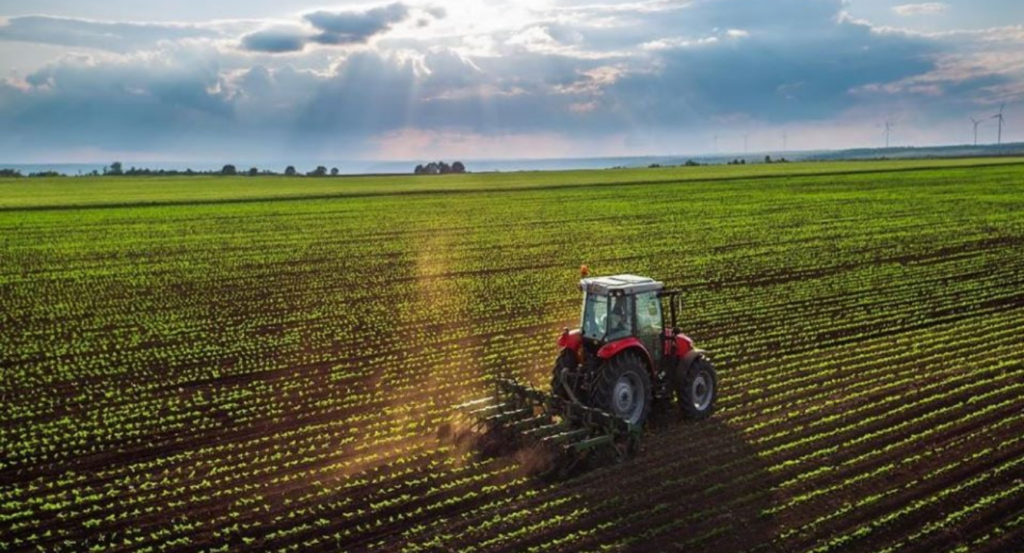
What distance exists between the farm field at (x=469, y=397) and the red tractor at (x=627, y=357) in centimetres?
73

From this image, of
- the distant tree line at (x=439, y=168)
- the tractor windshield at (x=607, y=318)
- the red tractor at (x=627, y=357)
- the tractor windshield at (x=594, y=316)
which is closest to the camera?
the red tractor at (x=627, y=357)

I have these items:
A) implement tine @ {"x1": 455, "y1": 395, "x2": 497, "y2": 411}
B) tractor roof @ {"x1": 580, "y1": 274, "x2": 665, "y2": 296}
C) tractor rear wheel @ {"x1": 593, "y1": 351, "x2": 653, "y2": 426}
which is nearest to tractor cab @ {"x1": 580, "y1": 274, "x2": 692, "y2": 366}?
tractor roof @ {"x1": 580, "y1": 274, "x2": 665, "y2": 296}

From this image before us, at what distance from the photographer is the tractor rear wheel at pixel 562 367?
13844 millimetres

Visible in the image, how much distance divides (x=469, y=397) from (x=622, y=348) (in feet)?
14.1

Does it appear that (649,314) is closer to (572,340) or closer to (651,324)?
(651,324)

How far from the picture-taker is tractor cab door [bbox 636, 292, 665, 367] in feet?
45.9

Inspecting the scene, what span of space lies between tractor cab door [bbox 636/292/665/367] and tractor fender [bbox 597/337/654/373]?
7.8 inches

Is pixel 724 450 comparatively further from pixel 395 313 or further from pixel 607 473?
pixel 395 313

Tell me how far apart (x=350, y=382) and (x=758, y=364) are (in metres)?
Result: 8.69

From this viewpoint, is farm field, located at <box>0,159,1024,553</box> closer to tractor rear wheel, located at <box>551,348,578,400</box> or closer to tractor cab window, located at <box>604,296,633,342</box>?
tractor rear wheel, located at <box>551,348,578,400</box>

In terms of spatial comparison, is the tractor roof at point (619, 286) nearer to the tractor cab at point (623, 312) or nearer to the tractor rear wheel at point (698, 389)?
the tractor cab at point (623, 312)

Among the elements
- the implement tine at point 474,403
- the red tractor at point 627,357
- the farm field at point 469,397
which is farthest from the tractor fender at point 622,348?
the implement tine at point 474,403

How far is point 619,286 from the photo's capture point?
44.7 feet

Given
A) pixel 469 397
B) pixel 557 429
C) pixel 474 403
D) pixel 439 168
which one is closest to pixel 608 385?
pixel 557 429
